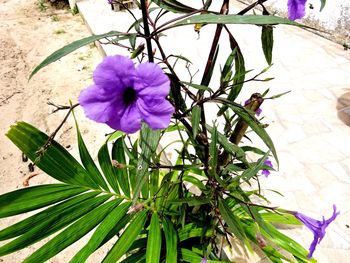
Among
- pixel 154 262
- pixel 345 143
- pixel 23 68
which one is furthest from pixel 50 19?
pixel 154 262

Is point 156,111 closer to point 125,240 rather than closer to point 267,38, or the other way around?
point 267,38

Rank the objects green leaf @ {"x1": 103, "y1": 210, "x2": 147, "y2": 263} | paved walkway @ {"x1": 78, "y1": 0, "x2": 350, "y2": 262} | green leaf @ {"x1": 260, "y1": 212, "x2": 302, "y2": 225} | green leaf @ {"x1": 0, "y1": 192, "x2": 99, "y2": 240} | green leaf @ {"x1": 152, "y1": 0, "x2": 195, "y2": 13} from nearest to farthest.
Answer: green leaf @ {"x1": 152, "y1": 0, "x2": 195, "y2": 13}
green leaf @ {"x1": 0, "y1": 192, "x2": 99, "y2": 240}
green leaf @ {"x1": 103, "y1": 210, "x2": 147, "y2": 263}
green leaf @ {"x1": 260, "y1": 212, "x2": 302, "y2": 225}
paved walkway @ {"x1": 78, "y1": 0, "x2": 350, "y2": 262}

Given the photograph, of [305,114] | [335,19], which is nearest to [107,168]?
[305,114]

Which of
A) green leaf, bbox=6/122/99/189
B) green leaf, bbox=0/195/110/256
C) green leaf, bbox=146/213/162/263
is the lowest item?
green leaf, bbox=146/213/162/263

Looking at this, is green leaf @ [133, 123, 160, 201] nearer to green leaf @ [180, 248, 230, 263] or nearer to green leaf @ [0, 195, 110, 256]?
green leaf @ [0, 195, 110, 256]

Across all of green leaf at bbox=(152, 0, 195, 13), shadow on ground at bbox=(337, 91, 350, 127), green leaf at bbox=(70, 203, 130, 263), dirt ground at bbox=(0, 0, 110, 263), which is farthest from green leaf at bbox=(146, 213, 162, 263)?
shadow on ground at bbox=(337, 91, 350, 127)

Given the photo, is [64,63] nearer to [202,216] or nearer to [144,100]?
[202,216]

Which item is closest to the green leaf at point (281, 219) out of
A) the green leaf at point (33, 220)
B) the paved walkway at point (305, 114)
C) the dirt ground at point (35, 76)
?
the paved walkway at point (305, 114)
